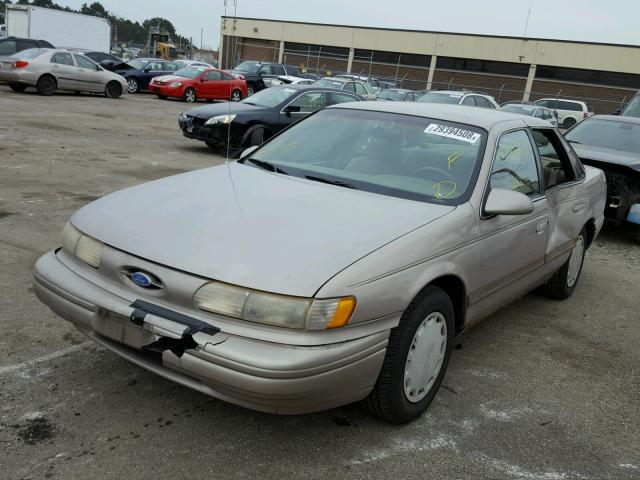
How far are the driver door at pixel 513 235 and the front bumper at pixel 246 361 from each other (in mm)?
1092

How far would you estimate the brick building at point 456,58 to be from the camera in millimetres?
40281

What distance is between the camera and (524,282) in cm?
411

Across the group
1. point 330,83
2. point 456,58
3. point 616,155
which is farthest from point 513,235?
point 456,58

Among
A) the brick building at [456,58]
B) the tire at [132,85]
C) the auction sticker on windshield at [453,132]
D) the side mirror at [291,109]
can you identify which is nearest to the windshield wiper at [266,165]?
the auction sticker on windshield at [453,132]

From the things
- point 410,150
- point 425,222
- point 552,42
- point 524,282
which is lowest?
point 524,282

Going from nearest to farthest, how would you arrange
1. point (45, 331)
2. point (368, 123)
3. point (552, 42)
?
point (45, 331), point (368, 123), point (552, 42)

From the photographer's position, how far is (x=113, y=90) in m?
20.0

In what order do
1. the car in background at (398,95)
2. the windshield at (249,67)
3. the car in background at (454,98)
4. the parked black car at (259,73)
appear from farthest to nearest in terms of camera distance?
the windshield at (249,67) < the parked black car at (259,73) < the car in background at (398,95) < the car in background at (454,98)

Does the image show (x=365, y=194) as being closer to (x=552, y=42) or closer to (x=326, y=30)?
(x=552, y=42)

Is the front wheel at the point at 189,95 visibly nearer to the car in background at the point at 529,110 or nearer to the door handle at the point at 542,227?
the car in background at the point at 529,110

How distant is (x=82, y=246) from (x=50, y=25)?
105 feet

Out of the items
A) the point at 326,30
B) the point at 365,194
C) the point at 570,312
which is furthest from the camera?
the point at 326,30

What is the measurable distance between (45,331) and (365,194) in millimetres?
2087

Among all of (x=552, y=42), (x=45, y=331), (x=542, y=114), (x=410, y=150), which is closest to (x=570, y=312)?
(x=410, y=150)
